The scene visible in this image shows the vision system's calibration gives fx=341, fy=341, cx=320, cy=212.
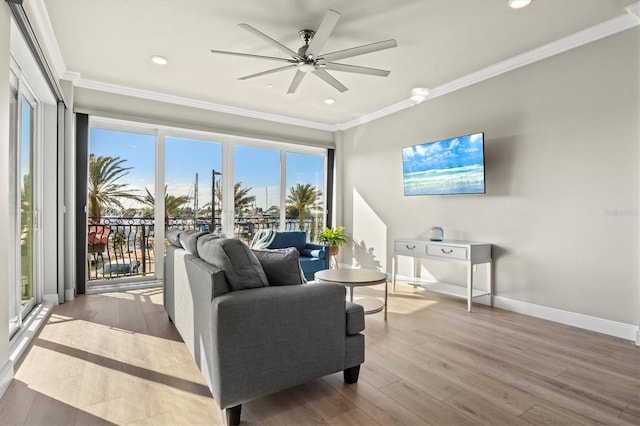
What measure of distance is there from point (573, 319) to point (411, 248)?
173 centimetres

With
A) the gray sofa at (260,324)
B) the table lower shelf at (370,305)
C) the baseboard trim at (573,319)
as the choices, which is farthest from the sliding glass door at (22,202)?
the baseboard trim at (573,319)

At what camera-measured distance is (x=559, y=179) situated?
324cm

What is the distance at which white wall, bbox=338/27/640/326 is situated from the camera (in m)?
2.84

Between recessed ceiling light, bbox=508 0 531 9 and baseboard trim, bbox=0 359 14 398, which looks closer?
baseboard trim, bbox=0 359 14 398

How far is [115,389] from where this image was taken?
1973mm

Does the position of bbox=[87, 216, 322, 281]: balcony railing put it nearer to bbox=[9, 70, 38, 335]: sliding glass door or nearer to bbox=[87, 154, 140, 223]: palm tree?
bbox=[87, 154, 140, 223]: palm tree

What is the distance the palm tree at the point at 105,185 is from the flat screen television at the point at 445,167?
12.4 ft

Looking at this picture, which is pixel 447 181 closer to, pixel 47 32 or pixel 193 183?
pixel 193 183

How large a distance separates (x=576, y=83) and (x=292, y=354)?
343 centimetres

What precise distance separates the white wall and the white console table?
0.14m

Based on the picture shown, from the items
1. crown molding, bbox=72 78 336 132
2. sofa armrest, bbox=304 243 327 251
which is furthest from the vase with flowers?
crown molding, bbox=72 78 336 132

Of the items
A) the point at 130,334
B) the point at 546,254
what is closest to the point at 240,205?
the point at 130,334

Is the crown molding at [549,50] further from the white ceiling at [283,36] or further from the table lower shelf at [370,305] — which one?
the table lower shelf at [370,305]

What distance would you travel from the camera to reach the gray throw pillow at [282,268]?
2.02 metres
